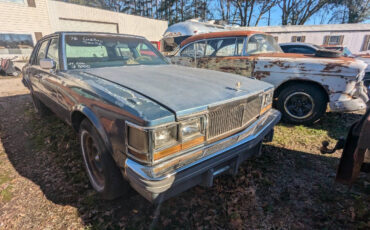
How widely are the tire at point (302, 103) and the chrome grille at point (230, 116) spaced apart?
2.24m

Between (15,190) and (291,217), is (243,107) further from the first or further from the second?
(15,190)

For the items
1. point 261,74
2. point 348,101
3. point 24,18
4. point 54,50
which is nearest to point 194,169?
point 54,50

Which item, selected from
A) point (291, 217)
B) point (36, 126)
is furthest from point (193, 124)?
point (36, 126)

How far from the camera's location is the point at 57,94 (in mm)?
2730

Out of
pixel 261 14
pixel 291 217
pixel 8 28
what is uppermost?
pixel 261 14

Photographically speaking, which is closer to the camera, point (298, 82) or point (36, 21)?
point (298, 82)

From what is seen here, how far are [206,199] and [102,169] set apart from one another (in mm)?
1150

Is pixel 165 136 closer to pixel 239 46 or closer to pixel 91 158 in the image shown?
pixel 91 158

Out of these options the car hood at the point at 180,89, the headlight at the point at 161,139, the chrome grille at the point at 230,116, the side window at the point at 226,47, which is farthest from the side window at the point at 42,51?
the side window at the point at 226,47

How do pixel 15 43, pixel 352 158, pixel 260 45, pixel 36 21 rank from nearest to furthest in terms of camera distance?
pixel 352 158, pixel 260 45, pixel 15 43, pixel 36 21

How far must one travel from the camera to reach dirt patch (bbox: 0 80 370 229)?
1.96m

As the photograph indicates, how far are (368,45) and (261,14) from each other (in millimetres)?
15185

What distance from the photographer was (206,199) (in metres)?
2.25

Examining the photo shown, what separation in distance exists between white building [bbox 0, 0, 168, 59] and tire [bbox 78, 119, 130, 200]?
16030 mm
